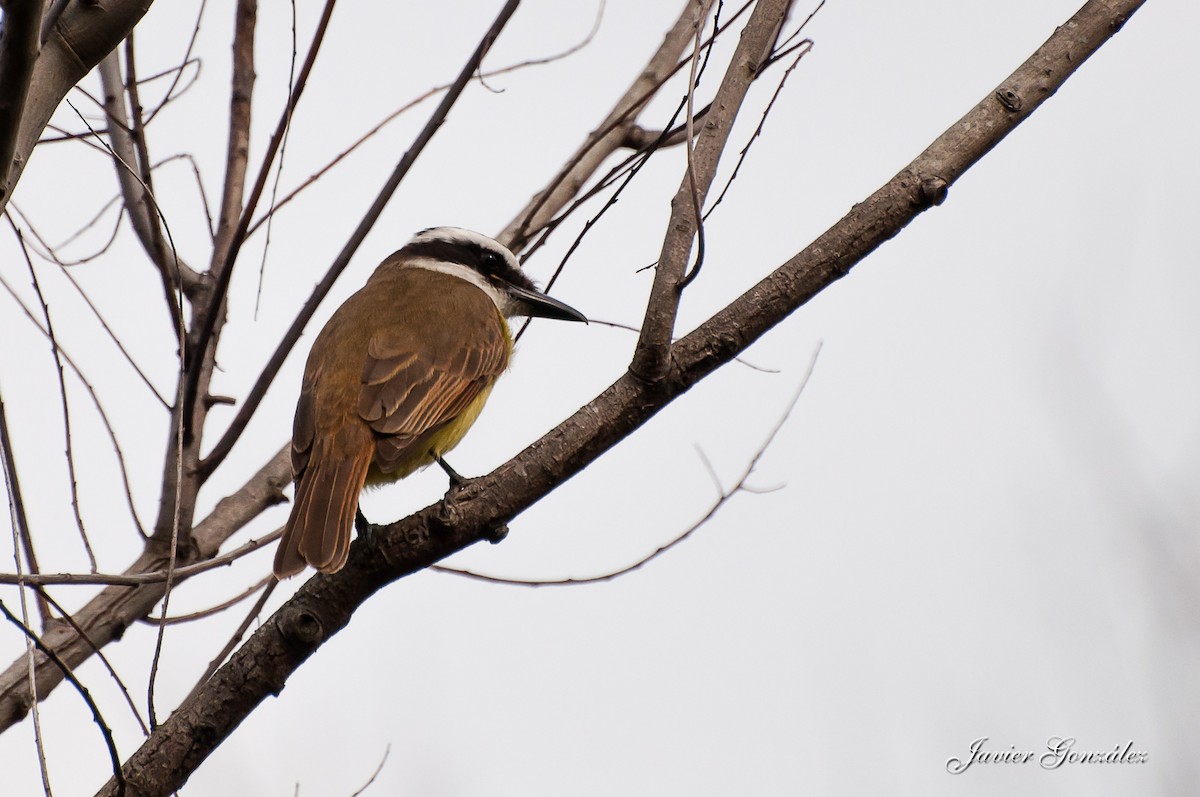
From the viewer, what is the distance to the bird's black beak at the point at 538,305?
520cm

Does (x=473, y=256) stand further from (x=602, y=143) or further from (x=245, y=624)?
(x=245, y=624)

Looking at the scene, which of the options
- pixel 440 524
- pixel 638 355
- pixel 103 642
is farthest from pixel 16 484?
pixel 638 355

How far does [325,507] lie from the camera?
11.4 ft

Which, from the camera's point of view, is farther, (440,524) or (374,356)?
(374,356)

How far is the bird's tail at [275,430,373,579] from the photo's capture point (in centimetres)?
Answer: 317

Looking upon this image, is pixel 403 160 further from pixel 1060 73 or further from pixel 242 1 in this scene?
pixel 1060 73

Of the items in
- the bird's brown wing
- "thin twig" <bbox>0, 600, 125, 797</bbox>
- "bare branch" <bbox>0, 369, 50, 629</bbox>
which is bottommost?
"thin twig" <bbox>0, 600, 125, 797</bbox>

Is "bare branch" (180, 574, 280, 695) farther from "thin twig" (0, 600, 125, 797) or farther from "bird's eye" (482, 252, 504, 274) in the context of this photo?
"bird's eye" (482, 252, 504, 274)

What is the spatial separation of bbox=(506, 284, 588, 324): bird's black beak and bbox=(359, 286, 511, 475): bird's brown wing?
0.43 m

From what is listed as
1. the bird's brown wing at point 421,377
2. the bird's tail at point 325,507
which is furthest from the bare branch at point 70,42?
the bird's brown wing at point 421,377

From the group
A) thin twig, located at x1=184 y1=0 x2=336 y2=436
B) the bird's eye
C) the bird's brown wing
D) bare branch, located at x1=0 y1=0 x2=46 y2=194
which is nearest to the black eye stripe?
the bird's eye

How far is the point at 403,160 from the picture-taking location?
3.45m

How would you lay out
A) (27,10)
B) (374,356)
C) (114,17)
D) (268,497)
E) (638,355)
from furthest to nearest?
(374,356) < (268,497) < (638,355) < (114,17) < (27,10)

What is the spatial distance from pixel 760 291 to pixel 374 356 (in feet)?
5.90
